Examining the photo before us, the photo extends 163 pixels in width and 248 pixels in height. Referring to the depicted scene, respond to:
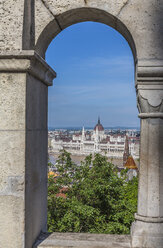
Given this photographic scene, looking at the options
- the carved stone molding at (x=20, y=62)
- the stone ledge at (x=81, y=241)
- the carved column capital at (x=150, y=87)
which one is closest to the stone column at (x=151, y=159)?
the carved column capital at (x=150, y=87)

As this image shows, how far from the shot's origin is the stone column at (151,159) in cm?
236

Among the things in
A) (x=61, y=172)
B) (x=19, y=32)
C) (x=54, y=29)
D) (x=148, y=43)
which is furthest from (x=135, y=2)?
(x=61, y=172)

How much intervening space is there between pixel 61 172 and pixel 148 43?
8.80 m

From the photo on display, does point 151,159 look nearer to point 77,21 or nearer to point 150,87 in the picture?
point 150,87

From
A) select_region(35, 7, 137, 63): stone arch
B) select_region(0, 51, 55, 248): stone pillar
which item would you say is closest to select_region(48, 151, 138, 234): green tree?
select_region(0, 51, 55, 248): stone pillar

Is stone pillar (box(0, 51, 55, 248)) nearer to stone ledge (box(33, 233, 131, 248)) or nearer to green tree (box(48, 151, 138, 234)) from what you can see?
stone ledge (box(33, 233, 131, 248))

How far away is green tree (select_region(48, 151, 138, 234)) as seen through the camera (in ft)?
24.2

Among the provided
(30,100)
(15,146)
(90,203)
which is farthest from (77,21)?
(90,203)

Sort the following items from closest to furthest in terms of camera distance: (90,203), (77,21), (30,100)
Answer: (30,100) → (77,21) → (90,203)

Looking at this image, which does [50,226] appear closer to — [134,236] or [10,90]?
[134,236]

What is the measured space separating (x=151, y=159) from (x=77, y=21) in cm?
158

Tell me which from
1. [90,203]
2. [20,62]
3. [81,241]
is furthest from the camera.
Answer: [90,203]

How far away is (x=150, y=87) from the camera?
238 centimetres

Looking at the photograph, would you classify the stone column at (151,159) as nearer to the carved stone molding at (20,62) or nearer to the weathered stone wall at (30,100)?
the weathered stone wall at (30,100)
